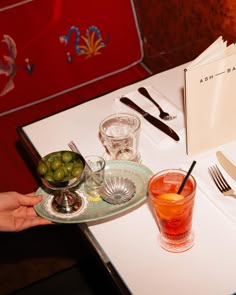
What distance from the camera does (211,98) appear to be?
1.29 metres

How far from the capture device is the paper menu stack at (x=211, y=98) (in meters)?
1.24

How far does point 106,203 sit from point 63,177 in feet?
0.44

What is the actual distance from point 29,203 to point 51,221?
9 cm

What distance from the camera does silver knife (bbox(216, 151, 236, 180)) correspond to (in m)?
1.29

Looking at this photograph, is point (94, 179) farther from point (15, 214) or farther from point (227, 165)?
point (227, 165)

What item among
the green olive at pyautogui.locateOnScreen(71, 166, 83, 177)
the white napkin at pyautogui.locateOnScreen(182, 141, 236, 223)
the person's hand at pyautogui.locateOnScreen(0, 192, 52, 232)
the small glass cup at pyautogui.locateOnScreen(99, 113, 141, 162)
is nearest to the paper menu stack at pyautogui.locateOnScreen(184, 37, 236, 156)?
the white napkin at pyautogui.locateOnScreen(182, 141, 236, 223)

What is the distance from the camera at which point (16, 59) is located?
7.11ft

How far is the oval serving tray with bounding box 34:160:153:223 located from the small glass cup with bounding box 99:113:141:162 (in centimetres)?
5


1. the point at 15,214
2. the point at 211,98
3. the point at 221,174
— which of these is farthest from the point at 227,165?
the point at 15,214

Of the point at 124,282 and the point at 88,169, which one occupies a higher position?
the point at 88,169

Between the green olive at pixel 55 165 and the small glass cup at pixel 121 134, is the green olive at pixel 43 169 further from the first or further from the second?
the small glass cup at pixel 121 134

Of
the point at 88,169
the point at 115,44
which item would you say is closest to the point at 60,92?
the point at 115,44

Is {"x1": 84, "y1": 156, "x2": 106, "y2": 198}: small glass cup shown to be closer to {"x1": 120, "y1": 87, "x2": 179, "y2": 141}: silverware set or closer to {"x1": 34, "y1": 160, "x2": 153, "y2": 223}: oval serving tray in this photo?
{"x1": 34, "y1": 160, "x2": 153, "y2": 223}: oval serving tray

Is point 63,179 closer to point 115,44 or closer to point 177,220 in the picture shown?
point 177,220
